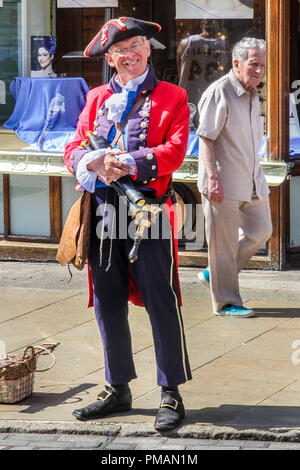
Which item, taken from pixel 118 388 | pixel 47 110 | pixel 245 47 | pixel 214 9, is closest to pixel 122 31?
pixel 118 388

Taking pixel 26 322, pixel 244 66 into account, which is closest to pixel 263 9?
pixel 244 66

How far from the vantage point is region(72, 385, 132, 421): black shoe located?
552cm

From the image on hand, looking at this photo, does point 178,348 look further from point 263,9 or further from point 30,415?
point 263,9

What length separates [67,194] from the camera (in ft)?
30.7

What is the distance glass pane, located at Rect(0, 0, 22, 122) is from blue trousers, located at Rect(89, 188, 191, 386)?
4.22 m

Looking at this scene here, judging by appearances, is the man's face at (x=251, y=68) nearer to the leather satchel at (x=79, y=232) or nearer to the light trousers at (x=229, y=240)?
the light trousers at (x=229, y=240)

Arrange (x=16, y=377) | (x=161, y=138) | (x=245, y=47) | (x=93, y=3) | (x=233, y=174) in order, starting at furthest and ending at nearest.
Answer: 1. (x=93, y=3)
2. (x=233, y=174)
3. (x=245, y=47)
4. (x=16, y=377)
5. (x=161, y=138)

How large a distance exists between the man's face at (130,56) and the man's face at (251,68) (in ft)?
6.13

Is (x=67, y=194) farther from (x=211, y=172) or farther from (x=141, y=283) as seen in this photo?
(x=141, y=283)

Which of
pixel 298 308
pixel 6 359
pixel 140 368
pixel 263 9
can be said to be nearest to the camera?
pixel 6 359

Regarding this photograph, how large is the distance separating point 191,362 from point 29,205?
3.50 m

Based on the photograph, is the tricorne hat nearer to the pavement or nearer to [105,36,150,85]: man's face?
[105,36,150,85]: man's face

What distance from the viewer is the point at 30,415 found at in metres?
5.60

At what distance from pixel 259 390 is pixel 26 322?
7.20 feet
